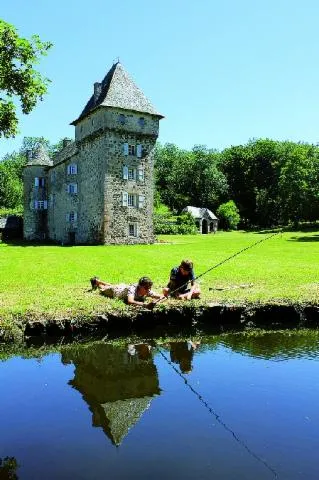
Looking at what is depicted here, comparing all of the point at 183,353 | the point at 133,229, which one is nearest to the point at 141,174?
the point at 133,229

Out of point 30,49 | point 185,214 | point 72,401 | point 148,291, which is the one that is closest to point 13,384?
point 72,401

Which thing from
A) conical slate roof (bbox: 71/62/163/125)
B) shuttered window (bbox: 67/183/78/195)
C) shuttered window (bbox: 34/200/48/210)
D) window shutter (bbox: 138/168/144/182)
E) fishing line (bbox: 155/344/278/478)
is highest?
conical slate roof (bbox: 71/62/163/125)

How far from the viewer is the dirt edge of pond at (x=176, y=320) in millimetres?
11703

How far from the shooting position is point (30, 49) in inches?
929

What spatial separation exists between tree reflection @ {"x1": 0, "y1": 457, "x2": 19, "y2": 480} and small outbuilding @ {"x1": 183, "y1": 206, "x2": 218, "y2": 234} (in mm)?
65856

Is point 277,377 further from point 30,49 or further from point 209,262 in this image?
point 30,49

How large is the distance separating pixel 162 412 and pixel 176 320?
18.3 ft

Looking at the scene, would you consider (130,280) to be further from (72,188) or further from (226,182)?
(226,182)

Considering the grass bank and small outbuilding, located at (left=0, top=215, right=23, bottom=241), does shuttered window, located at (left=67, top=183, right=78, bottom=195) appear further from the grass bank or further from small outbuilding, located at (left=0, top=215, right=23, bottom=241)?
the grass bank

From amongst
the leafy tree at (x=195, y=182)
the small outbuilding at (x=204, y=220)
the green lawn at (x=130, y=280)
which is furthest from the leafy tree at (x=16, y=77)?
the leafy tree at (x=195, y=182)

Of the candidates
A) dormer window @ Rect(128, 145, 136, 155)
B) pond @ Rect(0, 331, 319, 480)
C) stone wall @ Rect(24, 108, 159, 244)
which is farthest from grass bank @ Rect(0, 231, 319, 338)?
dormer window @ Rect(128, 145, 136, 155)

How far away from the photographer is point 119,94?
→ 45.3 meters

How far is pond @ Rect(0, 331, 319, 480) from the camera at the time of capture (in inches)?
240

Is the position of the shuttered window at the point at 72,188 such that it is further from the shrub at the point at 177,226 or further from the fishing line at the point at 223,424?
the fishing line at the point at 223,424
